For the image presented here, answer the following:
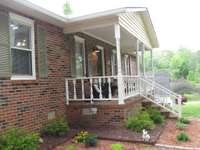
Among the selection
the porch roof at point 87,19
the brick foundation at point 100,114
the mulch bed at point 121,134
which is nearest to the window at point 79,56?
the porch roof at point 87,19

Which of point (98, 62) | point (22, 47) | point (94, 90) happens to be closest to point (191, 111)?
point (98, 62)

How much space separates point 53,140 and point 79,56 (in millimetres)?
4236

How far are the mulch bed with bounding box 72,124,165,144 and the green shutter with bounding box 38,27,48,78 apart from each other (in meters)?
2.19

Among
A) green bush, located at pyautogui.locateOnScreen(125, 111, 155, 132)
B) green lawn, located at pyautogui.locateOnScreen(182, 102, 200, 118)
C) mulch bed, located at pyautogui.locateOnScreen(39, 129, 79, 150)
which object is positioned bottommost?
green lawn, located at pyautogui.locateOnScreen(182, 102, 200, 118)

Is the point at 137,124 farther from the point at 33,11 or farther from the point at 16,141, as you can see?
the point at 33,11

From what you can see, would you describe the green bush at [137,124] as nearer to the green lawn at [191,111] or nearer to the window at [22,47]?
the window at [22,47]

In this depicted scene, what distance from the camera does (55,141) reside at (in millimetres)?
6613

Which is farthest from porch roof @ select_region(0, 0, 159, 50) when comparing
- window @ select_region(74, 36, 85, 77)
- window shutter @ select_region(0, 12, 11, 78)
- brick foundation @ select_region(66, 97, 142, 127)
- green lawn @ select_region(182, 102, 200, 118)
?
green lawn @ select_region(182, 102, 200, 118)

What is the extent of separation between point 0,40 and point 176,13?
57.1m

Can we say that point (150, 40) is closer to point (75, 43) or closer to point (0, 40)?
point (75, 43)

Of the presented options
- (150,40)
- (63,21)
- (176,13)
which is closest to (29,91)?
(63,21)

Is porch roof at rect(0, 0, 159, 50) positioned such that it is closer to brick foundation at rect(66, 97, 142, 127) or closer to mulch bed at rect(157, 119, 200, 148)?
brick foundation at rect(66, 97, 142, 127)

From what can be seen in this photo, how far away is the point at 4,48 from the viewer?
606 centimetres

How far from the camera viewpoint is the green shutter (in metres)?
7.42
